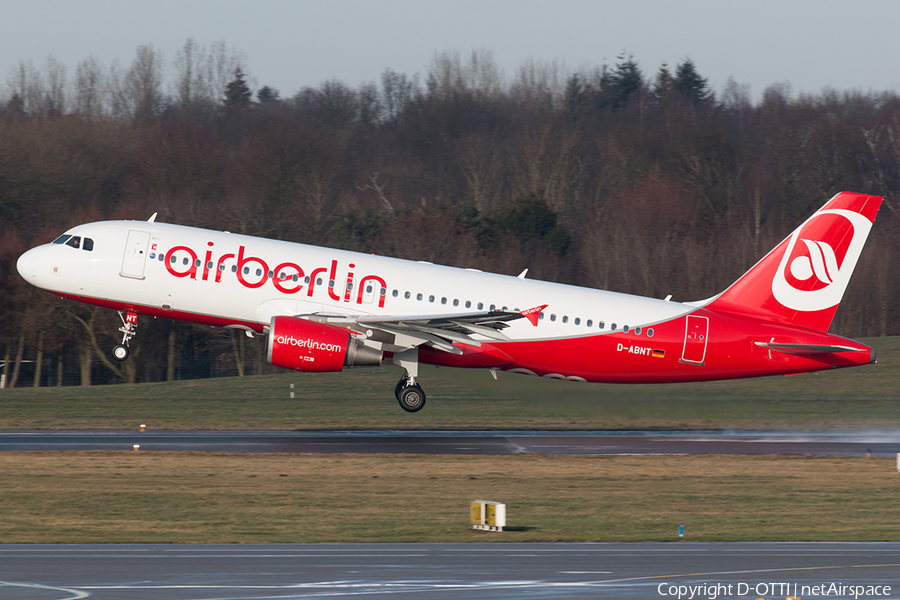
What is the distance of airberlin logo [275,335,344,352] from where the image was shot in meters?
30.5

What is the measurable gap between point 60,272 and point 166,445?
21.0ft

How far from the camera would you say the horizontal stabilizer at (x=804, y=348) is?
32.7 meters

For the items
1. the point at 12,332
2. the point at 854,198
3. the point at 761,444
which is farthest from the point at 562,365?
the point at 12,332

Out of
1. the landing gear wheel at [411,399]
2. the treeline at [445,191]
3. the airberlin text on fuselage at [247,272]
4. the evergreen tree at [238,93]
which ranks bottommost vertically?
the landing gear wheel at [411,399]

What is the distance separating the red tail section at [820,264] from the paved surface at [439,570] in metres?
15.9

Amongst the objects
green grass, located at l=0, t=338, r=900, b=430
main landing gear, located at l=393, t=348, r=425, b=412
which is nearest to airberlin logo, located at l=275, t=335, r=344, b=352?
main landing gear, located at l=393, t=348, r=425, b=412

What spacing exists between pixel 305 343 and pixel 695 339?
1225 cm

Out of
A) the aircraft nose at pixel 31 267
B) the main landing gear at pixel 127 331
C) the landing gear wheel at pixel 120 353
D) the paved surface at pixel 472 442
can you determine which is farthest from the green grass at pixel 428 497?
the aircraft nose at pixel 31 267

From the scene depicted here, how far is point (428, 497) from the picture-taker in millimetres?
22984

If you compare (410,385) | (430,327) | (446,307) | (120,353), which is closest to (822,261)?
(446,307)

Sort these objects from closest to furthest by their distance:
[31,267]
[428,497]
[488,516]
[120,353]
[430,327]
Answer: [488,516] < [428,497] < [430,327] < [120,353] < [31,267]

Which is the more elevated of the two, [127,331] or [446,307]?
[446,307]

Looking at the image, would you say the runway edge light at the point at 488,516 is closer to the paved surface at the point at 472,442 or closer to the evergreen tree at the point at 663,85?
the paved surface at the point at 472,442

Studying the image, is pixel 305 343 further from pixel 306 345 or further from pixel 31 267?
pixel 31 267
